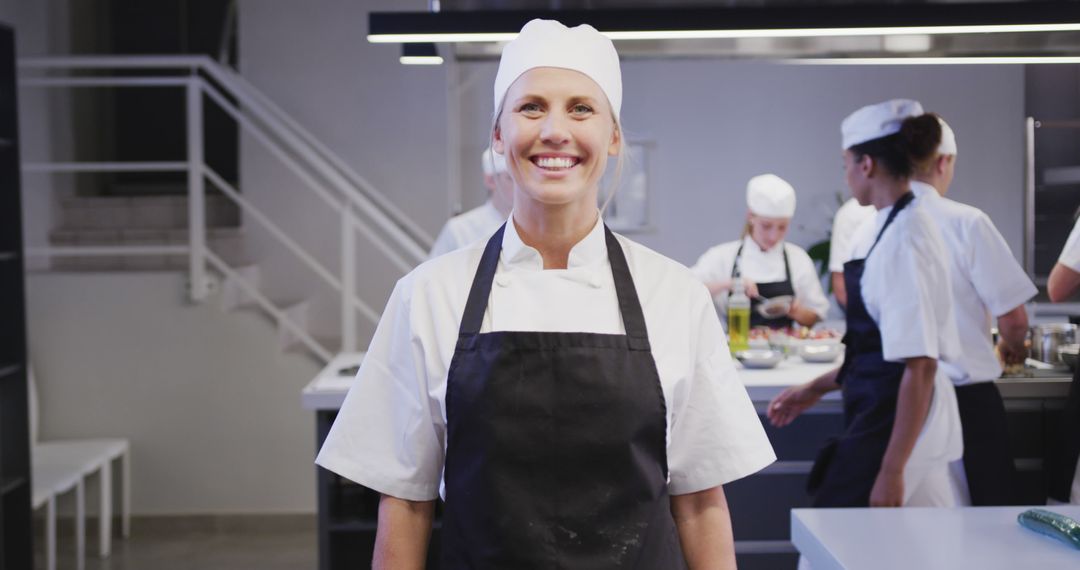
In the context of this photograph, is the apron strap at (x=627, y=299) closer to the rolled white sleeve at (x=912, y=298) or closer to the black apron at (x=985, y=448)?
the rolled white sleeve at (x=912, y=298)

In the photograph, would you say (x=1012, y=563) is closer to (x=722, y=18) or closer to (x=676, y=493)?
(x=676, y=493)

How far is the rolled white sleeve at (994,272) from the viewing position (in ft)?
9.56

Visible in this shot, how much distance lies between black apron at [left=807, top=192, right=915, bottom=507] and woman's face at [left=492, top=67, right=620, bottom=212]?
4.28 feet

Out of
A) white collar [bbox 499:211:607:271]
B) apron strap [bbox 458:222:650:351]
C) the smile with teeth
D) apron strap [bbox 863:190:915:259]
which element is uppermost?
the smile with teeth

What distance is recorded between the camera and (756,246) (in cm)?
498

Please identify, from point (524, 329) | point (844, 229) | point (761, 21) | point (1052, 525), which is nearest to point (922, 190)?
point (761, 21)

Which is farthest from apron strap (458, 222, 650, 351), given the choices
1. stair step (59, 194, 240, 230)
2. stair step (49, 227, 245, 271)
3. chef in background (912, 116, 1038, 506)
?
stair step (59, 194, 240, 230)

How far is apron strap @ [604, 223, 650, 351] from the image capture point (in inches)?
54.6

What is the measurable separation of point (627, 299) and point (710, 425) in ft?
0.66

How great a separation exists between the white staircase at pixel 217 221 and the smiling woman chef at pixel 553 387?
317 centimetres

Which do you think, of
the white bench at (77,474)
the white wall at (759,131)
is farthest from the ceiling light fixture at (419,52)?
the white wall at (759,131)

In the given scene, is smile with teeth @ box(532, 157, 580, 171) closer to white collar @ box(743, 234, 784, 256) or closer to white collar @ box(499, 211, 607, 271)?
white collar @ box(499, 211, 607, 271)

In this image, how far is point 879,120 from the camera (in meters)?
2.56

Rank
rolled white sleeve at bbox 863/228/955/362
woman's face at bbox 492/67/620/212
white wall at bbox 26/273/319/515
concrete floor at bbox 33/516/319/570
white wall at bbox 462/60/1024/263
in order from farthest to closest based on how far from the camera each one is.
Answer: white wall at bbox 462/60/1024/263 → white wall at bbox 26/273/319/515 → concrete floor at bbox 33/516/319/570 → rolled white sleeve at bbox 863/228/955/362 → woman's face at bbox 492/67/620/212
